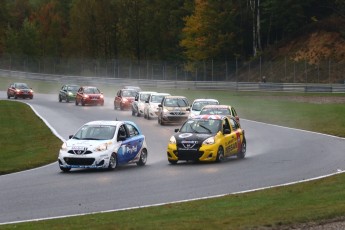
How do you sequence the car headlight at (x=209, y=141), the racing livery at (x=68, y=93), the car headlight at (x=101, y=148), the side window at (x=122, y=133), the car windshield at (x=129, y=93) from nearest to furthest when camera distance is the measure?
the car headlight at (x=101, y=148) < the side window at (x=122, y=133) < the car headlight at (x=209, y=141) < the car windshield at (x=129, y=93) < the racing livery at (x=68, y=93)

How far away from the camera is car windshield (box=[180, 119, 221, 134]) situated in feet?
88.2

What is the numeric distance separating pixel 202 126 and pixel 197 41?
67.9 metres

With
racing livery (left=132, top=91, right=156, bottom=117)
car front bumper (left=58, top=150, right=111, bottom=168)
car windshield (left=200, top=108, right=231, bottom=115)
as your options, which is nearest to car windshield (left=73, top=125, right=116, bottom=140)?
car front bumper (left=58, top=150, right=111, bottom=168)

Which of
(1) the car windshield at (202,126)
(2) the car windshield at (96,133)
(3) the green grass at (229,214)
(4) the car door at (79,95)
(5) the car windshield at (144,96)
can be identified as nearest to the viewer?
(3) the green grass at (229,214)

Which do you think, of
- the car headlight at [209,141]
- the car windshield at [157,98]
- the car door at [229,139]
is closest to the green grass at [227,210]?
the car headlight at [209,141]

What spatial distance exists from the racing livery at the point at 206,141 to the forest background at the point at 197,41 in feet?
163

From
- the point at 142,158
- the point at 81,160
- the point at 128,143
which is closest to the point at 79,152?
the point at 81,160

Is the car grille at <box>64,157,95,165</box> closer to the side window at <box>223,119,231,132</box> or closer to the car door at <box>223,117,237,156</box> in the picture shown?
the car door at <box>223,117,237,156</box>

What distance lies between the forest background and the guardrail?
130 inches

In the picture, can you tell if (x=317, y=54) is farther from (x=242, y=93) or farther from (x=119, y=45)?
(x=119, y=45)

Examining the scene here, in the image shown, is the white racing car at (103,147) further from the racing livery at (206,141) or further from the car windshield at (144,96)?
the car windshield at (144,96)

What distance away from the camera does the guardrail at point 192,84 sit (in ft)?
225

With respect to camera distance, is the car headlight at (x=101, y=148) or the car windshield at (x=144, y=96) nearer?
the car headlight at (x=101, y=148)

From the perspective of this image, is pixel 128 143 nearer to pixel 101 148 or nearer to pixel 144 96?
pixel 101 148
